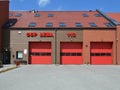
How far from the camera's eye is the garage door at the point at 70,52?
4969 centimetres

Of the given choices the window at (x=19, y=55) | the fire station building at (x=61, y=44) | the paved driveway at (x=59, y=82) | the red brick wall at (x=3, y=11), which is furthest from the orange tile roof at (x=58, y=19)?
the paved driveway at (x=59, y=82)

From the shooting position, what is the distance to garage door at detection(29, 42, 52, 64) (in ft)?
163

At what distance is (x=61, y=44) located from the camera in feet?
164

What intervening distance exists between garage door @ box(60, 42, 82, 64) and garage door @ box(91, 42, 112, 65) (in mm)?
2077

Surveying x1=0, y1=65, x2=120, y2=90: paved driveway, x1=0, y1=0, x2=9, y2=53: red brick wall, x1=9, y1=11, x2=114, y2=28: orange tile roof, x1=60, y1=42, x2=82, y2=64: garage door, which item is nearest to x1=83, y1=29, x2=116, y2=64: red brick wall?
x1=60, y1=42, x2=82, y2=64: garage door

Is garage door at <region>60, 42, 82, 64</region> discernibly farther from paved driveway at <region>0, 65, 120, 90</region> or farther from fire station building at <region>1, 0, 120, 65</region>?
paved driveway at <region>0, 65, 120, 90</region>

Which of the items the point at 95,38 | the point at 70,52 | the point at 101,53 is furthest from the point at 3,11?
the point at 101,53

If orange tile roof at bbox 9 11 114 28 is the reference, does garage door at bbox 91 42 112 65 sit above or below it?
below

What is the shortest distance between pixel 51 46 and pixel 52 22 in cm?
461

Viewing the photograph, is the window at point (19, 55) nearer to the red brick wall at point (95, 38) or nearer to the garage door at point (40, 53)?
the garage door at point (40, 53)

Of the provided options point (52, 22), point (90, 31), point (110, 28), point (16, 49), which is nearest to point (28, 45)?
point (16, 49)

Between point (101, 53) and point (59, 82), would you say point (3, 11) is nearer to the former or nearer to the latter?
point (101, 53)

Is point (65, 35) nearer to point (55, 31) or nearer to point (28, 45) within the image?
point (55, 31)

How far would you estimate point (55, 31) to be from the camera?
49.6 meters
